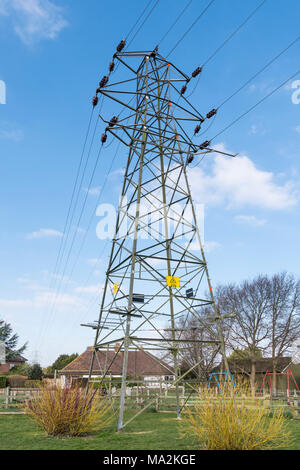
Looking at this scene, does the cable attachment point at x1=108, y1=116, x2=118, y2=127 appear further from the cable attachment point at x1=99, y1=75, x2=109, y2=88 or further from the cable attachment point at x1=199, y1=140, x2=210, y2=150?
the cable attachment point at x1=199, y1=140, x2=210, y2=150

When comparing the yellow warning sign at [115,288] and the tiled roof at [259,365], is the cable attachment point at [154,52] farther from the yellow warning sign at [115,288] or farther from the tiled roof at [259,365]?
A: the tiled roof at [259,365]

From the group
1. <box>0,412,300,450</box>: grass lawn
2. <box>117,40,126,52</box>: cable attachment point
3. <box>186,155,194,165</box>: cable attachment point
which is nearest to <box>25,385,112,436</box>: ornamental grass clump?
<box>0,412,300,450</box>: grass lawn

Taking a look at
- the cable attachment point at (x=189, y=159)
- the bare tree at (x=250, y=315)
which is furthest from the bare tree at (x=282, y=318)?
the cable attachment point at (x=189, y=159)

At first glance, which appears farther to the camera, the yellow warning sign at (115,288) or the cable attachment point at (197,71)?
the cable attachment point at (197,71)

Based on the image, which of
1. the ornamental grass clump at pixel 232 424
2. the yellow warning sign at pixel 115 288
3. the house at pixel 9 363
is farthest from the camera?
the house at pixel 9 363

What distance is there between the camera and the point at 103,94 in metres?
14.5

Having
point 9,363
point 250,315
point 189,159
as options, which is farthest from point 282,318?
point 9,363

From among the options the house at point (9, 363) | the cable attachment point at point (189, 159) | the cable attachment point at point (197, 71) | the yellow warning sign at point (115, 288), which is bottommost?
the house at point (9, 363)

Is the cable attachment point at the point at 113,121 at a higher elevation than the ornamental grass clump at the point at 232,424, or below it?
higher

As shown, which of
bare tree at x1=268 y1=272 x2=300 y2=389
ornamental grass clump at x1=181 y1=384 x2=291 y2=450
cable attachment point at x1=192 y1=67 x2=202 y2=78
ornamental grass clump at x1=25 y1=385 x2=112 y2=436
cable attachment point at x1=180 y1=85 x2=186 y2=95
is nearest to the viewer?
ornamental grass clump at x1=181 y1=384 x2=291 y2=450

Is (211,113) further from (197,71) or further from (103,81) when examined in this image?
(103,81)

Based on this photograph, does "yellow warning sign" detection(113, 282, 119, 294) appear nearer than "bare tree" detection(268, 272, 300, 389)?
Yes
